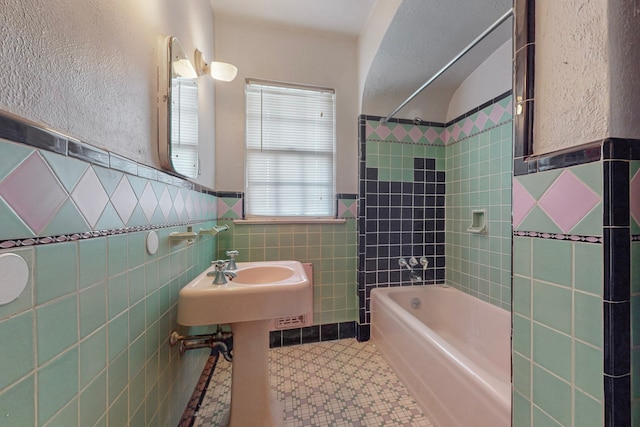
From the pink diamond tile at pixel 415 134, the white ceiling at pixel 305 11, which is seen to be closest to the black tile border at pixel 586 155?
the pink diamond tile at pixel 415 134

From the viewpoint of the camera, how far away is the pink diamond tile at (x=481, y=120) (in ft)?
5.63

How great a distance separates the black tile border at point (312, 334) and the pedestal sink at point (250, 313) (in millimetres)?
563

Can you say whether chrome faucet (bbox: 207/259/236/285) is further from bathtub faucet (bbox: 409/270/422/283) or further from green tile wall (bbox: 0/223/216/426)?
bathtub faucet (bbox: 409/270/422/283)

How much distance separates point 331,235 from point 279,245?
0.43m

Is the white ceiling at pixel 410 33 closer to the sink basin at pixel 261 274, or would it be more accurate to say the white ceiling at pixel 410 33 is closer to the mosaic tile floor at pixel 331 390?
the sink basin at pixel 261 274

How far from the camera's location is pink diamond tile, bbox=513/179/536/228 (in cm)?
67

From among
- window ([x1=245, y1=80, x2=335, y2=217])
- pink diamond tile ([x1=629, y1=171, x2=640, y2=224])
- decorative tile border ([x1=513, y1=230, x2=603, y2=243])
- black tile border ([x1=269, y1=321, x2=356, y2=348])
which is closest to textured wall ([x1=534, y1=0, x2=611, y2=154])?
pink diamond tile ([x1=629, y1=171, x2=640, y2=224])

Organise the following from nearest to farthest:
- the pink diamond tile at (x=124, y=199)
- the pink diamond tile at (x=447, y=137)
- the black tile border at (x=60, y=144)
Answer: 1. the black tile border at (x=60, y=144)
2. the pink diamond tile at (x=124, y=199)
3. the pink diamond tile at (x=447, y=137)

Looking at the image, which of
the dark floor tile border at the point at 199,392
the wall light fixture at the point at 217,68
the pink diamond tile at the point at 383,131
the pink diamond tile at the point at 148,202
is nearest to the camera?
the pink diamond tile at the point at 148,202

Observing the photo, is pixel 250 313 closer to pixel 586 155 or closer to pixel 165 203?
pixel 165 203

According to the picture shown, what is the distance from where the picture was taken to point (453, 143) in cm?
200

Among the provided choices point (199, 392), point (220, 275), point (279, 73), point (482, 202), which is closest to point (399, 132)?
point (482, 202)

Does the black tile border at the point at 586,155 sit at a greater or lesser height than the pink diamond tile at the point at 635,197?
greater

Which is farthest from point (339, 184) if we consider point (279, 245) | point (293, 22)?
point (293, 22)
